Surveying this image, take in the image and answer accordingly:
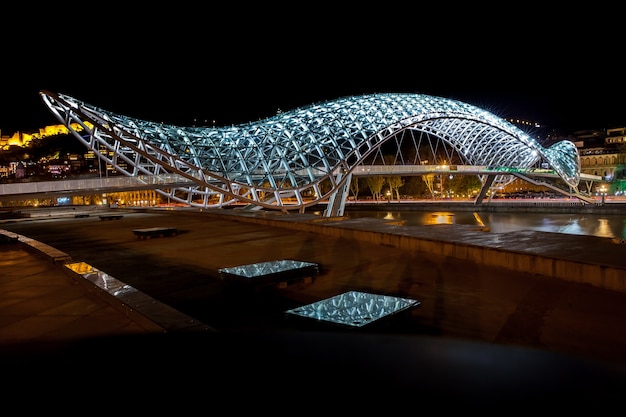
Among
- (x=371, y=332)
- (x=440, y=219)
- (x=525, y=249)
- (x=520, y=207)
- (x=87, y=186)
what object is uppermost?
(x=87, y=186)

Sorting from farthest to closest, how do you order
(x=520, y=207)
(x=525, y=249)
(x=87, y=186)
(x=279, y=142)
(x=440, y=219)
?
(x=520, y=207), (x=440, y=219), (x=279, y=142), (x=87, y=186), (x=525, y=249)

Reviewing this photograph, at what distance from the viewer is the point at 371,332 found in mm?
6055

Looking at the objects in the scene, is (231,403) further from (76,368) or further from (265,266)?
(265,266)

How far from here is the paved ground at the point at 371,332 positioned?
194 inches

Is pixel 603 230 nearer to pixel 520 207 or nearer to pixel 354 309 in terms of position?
pixel 520 207

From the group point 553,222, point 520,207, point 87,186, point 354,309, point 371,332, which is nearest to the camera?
point 371,332

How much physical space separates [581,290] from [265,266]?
20.1ft

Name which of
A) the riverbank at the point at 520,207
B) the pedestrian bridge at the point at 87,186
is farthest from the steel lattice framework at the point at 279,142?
the riverbank at the point at 520,207

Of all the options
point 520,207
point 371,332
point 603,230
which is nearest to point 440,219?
point 603,230

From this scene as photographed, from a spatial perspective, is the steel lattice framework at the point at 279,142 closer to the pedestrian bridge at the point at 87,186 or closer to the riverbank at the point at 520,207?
the pedestrian bridge at the point at 87,186

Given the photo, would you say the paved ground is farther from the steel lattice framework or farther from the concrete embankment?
the steel lattice framework

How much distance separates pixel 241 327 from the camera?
6961 mm

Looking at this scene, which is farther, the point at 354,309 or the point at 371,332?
the point at 354,309

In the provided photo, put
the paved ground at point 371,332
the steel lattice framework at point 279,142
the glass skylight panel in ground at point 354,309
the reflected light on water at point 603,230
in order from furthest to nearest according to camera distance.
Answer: the steel lattice framework at point 279,142 < the reflected light on water at point 603,230 < the glass skylight panel in ground at point 354,309 < the paved ground at point 371,332
